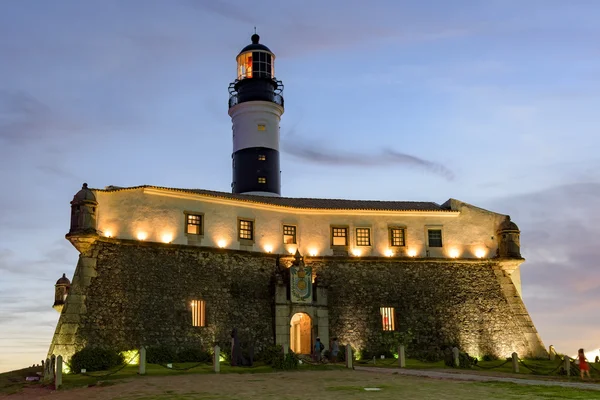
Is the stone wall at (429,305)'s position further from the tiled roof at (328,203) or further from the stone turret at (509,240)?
the tiled roof at (328,203)

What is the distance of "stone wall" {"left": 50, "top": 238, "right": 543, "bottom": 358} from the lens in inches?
1289

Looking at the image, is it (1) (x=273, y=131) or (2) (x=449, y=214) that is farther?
(1) (x=273, y=131)

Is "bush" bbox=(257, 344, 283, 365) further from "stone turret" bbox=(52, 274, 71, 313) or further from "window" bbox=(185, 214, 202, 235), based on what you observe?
"stone turret" bbox=(52, 274, 71, 313)

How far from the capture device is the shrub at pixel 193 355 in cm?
3353

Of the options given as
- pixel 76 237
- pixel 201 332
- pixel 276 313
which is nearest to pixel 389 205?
pixel 276 313

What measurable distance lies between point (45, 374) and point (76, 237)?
8233 mm

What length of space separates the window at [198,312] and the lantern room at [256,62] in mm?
21514

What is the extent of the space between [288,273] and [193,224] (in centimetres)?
638

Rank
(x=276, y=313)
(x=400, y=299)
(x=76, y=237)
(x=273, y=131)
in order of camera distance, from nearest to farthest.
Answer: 1. (x=76, y=237)
2. (x=276, y=313)
3. (x=400, y=299)
4. (x=273, y=131)

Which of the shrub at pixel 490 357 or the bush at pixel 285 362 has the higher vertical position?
the bush at pixel 285 362

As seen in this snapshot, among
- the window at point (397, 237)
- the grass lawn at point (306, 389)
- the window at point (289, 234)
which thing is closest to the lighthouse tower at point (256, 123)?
the window at point (289, 234)

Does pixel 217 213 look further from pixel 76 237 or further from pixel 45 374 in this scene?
pixel 45 374

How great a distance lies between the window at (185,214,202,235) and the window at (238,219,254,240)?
8.67 feet

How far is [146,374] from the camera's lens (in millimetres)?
26641
